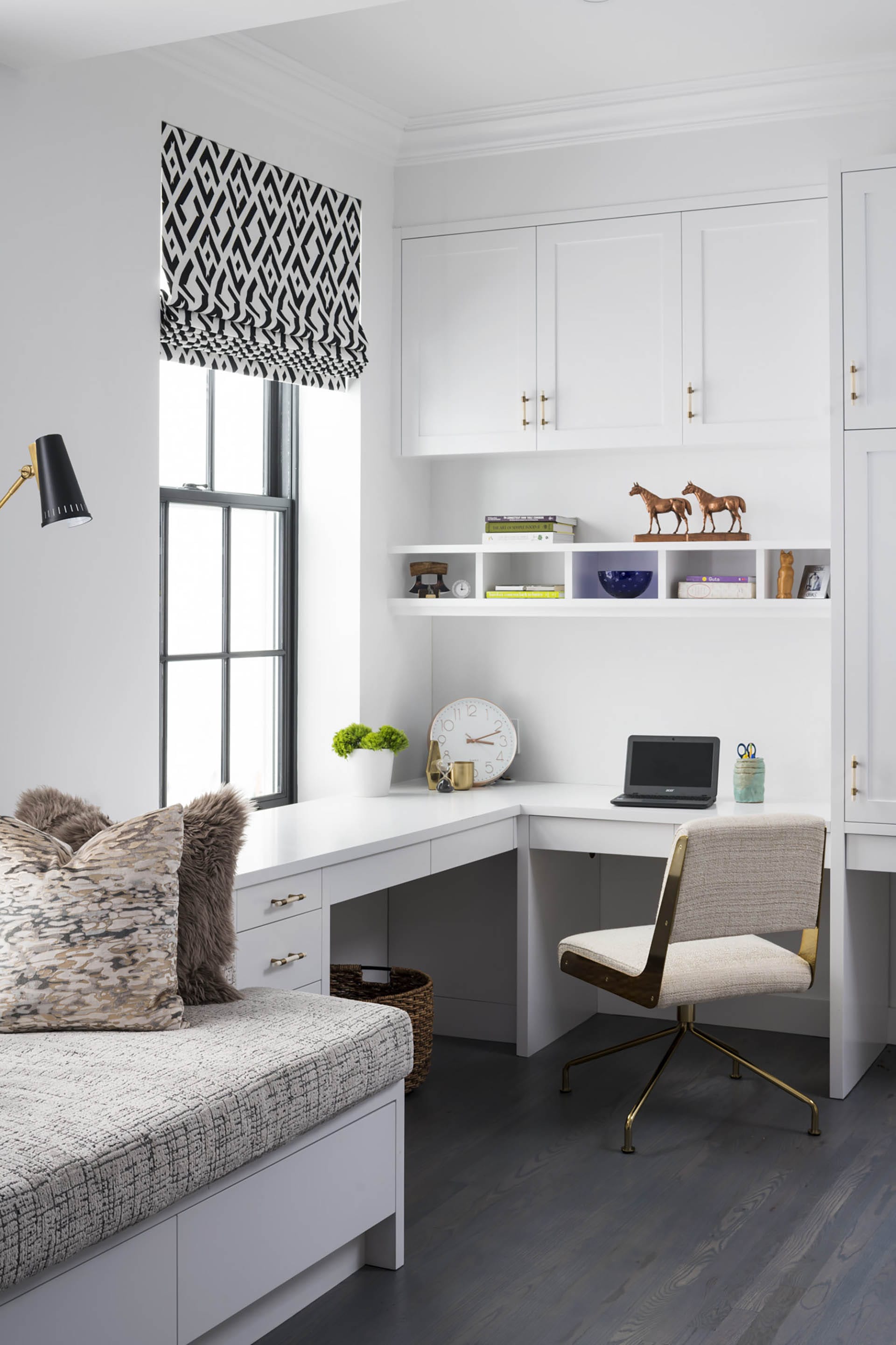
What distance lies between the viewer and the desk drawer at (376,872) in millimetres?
3123

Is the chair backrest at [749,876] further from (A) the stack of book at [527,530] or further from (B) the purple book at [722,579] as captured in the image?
(A) the stack of book at [527,530]

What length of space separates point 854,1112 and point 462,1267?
1.33 m

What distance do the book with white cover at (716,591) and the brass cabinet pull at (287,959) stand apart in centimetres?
172

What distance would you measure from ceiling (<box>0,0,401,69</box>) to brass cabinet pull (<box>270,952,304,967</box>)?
1897 millimetres

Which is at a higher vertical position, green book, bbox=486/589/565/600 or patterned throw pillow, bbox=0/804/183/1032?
green book, bbox=486/589/565/600

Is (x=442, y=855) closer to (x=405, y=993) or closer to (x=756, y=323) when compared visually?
(x=405, y=993)

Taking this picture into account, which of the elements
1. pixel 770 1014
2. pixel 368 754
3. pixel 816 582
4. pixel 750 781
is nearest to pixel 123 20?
pixel 368 754

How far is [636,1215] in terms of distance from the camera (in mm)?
2855

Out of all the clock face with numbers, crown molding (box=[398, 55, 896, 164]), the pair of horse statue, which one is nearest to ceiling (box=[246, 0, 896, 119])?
crown molding (box=[398, 55, 896, 164])

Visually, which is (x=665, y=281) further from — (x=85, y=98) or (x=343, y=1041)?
(x=343, y=1041)

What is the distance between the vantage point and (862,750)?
3525mm

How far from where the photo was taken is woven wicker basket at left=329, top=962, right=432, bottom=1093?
3652mm

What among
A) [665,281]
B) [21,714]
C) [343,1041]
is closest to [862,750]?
[665,281]

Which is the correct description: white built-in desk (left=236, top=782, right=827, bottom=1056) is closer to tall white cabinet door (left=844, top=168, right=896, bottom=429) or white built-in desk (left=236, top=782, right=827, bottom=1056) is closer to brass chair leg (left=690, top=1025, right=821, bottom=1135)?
brass chair leg (left=690, top=1025, right=821, bottom=1135)
